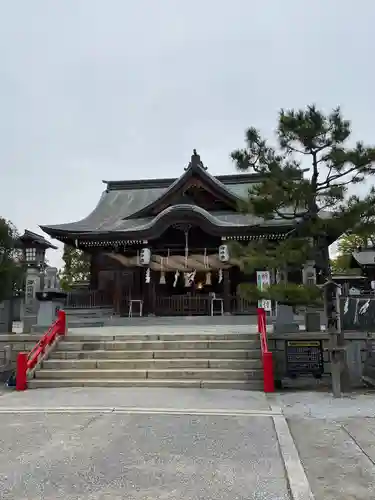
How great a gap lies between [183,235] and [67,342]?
399 inches

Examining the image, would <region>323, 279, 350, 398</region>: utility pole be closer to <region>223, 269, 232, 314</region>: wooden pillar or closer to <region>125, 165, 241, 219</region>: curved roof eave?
<region>223, 269, 232, 314</region>: wooden pillar

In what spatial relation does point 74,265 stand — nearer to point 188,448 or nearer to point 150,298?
point 150,298

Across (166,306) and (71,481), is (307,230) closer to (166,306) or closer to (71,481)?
(71,481)

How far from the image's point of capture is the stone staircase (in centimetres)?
933

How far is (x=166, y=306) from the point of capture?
19234 mm

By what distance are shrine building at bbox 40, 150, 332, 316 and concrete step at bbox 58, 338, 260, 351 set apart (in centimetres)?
737

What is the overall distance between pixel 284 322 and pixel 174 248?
957 cm

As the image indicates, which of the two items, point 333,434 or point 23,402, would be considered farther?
point 23,402

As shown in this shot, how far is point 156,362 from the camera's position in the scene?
9953 mm

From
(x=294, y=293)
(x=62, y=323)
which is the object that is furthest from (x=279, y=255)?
(x=62, y=323)

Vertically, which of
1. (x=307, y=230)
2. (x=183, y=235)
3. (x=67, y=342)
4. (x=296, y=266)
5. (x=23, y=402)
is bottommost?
(x=23, y=402)

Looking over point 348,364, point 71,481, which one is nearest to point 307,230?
point 348,364

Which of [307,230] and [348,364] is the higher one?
[307,230]

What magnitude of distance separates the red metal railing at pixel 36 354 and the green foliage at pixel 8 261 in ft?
12.8
